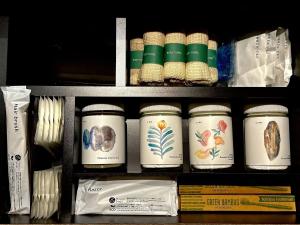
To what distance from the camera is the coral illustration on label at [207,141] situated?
817 mm

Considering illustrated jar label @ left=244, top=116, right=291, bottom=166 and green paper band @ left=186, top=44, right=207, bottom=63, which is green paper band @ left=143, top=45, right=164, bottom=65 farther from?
illustrated jar label @ left=244, top=116, right=291, bottom=166

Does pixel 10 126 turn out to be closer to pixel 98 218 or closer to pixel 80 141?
pixel 80 141

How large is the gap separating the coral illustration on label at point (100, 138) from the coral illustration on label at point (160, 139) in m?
0.09

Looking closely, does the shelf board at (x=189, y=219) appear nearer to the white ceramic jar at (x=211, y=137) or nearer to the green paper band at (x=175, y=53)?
the white ceramic jar at (x=211, y=137)

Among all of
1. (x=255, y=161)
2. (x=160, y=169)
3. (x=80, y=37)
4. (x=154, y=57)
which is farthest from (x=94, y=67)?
(x=255, y=161)

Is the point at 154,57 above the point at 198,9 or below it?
below

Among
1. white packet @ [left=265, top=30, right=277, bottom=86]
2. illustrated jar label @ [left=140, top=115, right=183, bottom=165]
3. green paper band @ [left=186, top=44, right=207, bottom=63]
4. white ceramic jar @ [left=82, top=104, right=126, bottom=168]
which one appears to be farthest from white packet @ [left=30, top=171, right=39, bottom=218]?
white packet @ [left=265, top=30, right=277, bottom=86]

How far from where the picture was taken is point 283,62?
904mm

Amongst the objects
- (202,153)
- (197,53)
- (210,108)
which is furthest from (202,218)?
(197,53)

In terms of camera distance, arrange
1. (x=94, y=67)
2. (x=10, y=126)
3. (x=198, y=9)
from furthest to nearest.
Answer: (x=94, y=67) < (x=198, y=9) < (x=10, y=126)

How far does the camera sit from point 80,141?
0.88m

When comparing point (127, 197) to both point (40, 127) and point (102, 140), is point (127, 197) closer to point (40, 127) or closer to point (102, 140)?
point (102, 140)

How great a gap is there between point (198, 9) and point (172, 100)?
0.25 metres

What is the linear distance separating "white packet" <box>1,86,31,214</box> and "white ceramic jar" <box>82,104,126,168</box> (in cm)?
13
